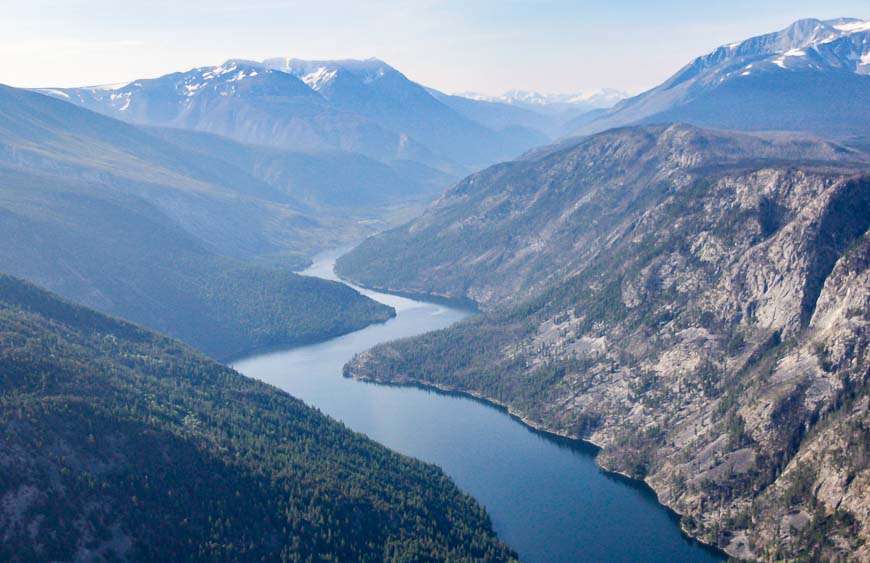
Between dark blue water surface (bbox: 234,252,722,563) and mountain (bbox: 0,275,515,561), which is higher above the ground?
mountain (bbox: 0,275,515,561)

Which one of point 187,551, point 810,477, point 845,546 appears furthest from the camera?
point 810,477

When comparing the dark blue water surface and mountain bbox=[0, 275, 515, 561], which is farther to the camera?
the dark blue water surface

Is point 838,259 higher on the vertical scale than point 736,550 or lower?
higher

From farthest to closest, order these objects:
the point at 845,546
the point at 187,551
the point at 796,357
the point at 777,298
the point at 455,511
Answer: the point at 777,298 → the point at 796,357 → the point at 455,511 → the point at 845,546 → the point at 187,551

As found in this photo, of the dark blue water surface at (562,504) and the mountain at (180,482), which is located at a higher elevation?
the mountain at (180,482)

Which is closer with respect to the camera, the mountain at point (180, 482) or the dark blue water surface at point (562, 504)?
the mountain at point (180, 482)

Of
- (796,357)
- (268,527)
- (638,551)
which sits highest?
(796,357)

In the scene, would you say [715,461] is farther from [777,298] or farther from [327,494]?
[327,494]

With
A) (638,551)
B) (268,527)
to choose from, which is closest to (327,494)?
(268,527)
